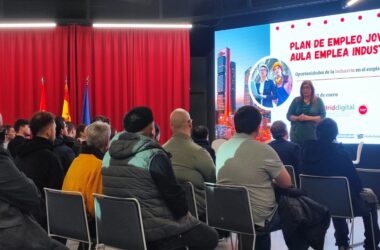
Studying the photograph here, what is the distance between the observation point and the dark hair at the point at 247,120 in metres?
3.51

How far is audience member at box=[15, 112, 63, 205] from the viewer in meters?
3.68

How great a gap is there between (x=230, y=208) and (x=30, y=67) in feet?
21.0

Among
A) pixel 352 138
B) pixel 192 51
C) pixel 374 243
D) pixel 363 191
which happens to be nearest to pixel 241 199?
pixel 363 191

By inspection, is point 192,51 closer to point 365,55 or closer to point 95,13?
point 95,13

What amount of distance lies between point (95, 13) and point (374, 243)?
6.28 meters

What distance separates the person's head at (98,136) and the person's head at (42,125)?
29 centimetres

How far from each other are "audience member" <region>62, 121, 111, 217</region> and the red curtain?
547 cm

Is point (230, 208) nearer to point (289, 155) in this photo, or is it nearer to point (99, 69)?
point (289, 155)

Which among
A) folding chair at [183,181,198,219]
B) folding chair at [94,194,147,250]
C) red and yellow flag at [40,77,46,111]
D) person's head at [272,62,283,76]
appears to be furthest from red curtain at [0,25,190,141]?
folding chair at [94,194,147,250]

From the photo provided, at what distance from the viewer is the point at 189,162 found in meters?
3.94

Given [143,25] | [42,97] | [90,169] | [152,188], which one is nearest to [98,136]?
[90,169]

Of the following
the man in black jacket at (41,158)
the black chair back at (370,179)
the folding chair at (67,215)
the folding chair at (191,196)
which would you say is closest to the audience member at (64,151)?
the man in black jacket at (41,158)

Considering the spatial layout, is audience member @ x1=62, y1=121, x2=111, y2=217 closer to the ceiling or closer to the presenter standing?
the presenter standing

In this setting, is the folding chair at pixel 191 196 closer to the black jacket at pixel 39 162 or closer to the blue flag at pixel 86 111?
the black jacket at pixel 39 162
